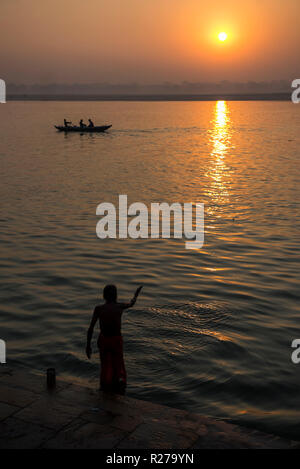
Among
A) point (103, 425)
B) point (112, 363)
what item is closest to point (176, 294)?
point (112, 363)

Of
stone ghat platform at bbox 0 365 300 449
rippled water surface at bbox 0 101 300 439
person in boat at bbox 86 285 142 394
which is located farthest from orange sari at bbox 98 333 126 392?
rippled water surface at bbox 0 101 300 439

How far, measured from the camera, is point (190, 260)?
1536 centimetres

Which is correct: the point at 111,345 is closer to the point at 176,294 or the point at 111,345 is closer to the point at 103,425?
the point at 103,425

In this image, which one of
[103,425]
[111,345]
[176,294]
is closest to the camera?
[103,425]

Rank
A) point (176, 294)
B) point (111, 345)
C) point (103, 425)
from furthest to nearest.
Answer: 1. point (176, 294)
2. point (111, 345)
3. point (103, 425)

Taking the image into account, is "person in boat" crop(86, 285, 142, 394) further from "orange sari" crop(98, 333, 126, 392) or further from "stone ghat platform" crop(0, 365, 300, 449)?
"stone ghat platform" crop(0, 365, 300, 449)

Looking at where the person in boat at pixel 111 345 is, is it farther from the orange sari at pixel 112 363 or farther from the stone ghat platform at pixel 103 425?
the stone ghat platform at pixel 103 425

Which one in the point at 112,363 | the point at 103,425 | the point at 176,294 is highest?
the point at 176,294

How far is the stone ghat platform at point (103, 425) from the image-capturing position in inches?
234

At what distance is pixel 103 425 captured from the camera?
6.30 metres

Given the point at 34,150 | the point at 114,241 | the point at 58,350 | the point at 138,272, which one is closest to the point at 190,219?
the point at 114,241

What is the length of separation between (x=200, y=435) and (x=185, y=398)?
217 cm

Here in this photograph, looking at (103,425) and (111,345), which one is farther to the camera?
(111,345)

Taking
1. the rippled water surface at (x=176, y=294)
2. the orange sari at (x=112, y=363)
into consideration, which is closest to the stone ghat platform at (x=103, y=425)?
the orange sari at (x=112, y=363)
